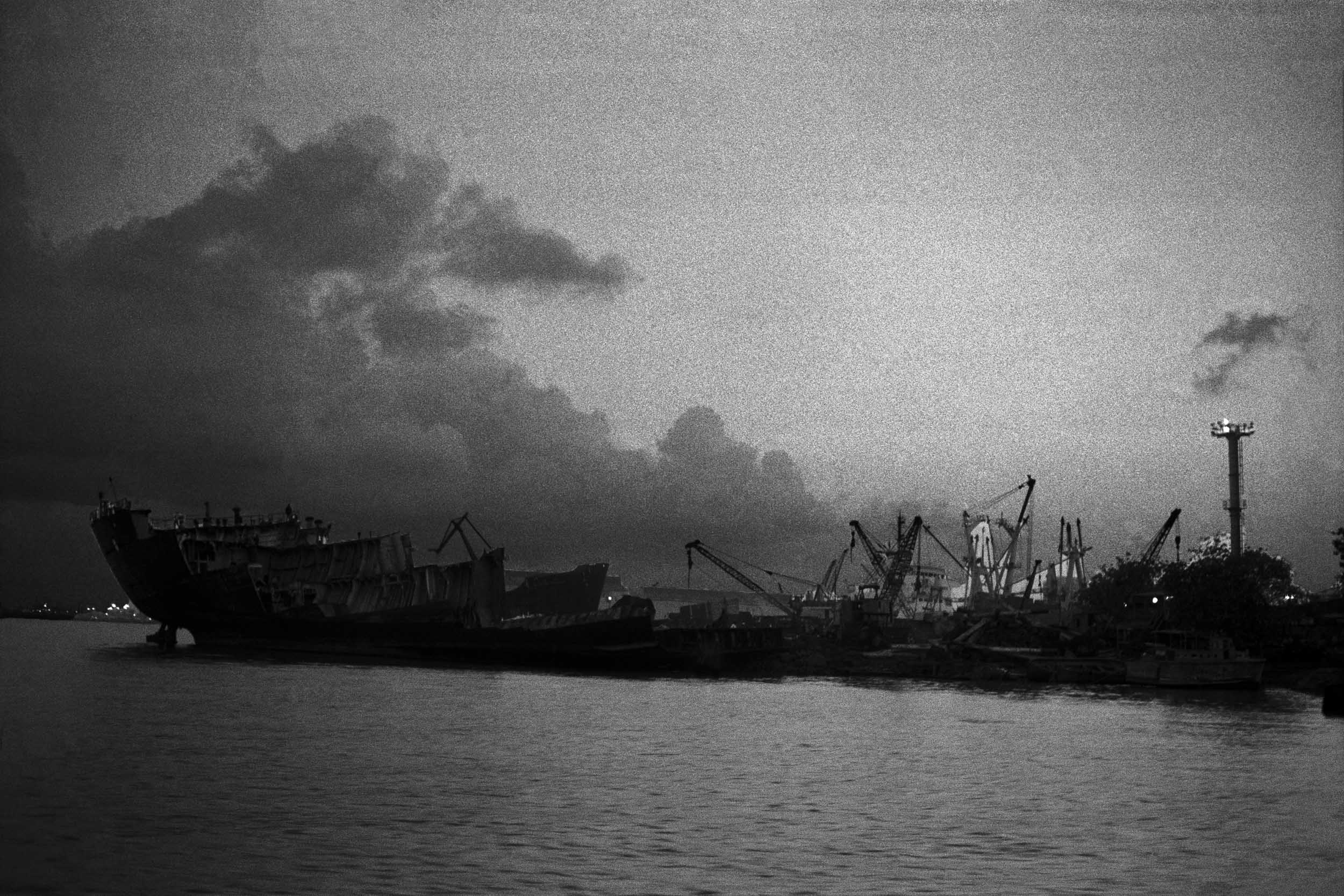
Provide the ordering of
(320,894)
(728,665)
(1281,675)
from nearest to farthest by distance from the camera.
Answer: (320,894) → (1281,675) → (728,665)

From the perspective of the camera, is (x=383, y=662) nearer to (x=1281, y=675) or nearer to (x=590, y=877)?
(x=1281, y=675)

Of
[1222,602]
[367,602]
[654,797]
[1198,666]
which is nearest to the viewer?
[654,797]

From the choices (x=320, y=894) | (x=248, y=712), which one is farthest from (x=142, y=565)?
(x=320, y=894)

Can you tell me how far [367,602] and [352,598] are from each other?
161 cm

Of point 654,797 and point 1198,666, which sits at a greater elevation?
point 1198,666

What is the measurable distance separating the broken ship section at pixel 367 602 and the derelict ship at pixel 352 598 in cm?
13

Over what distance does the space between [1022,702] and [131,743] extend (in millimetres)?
57580

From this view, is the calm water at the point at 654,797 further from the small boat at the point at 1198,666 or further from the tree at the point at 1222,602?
the tree at the point at 1222,602

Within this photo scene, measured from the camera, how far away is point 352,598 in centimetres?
13225

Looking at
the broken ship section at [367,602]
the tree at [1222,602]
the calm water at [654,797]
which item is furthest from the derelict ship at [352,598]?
the tree at [1222,602]

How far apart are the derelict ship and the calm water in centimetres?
3373

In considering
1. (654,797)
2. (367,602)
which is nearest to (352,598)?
(367,602)

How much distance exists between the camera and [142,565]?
137625 mm

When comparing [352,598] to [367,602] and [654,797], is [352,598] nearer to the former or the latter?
[367,602]
